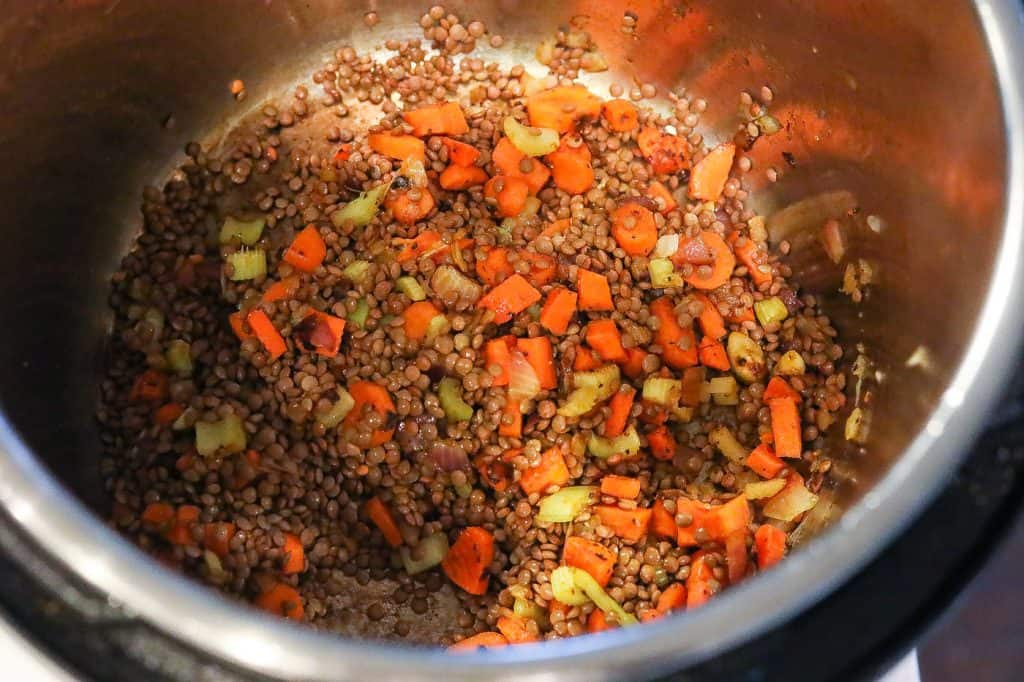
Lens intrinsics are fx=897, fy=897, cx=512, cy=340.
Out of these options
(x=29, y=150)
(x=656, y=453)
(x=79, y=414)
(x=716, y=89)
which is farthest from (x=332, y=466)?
(x=716, y=89)

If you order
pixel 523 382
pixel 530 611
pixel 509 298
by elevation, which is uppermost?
pixel 509 298

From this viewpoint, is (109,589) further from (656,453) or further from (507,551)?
(656,453)

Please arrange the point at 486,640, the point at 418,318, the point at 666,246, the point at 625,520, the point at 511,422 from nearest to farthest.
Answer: the point at 486,640 → the point at 625,520 → the point at 511,422 → the point at 418,318 → the point at 666,246

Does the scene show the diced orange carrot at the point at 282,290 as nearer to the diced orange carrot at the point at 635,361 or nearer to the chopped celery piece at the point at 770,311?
the diced orange carrot at the point at 635,361

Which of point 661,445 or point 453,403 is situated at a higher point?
point 453,403

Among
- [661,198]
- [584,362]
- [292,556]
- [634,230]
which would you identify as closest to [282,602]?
[292,556]

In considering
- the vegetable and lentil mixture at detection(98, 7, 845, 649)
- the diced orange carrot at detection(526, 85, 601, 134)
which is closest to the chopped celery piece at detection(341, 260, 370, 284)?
the vegetable and lentil mixture at detection(98, 7, 845, 649)

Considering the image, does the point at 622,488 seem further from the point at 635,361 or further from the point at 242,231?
the point at 242,231
